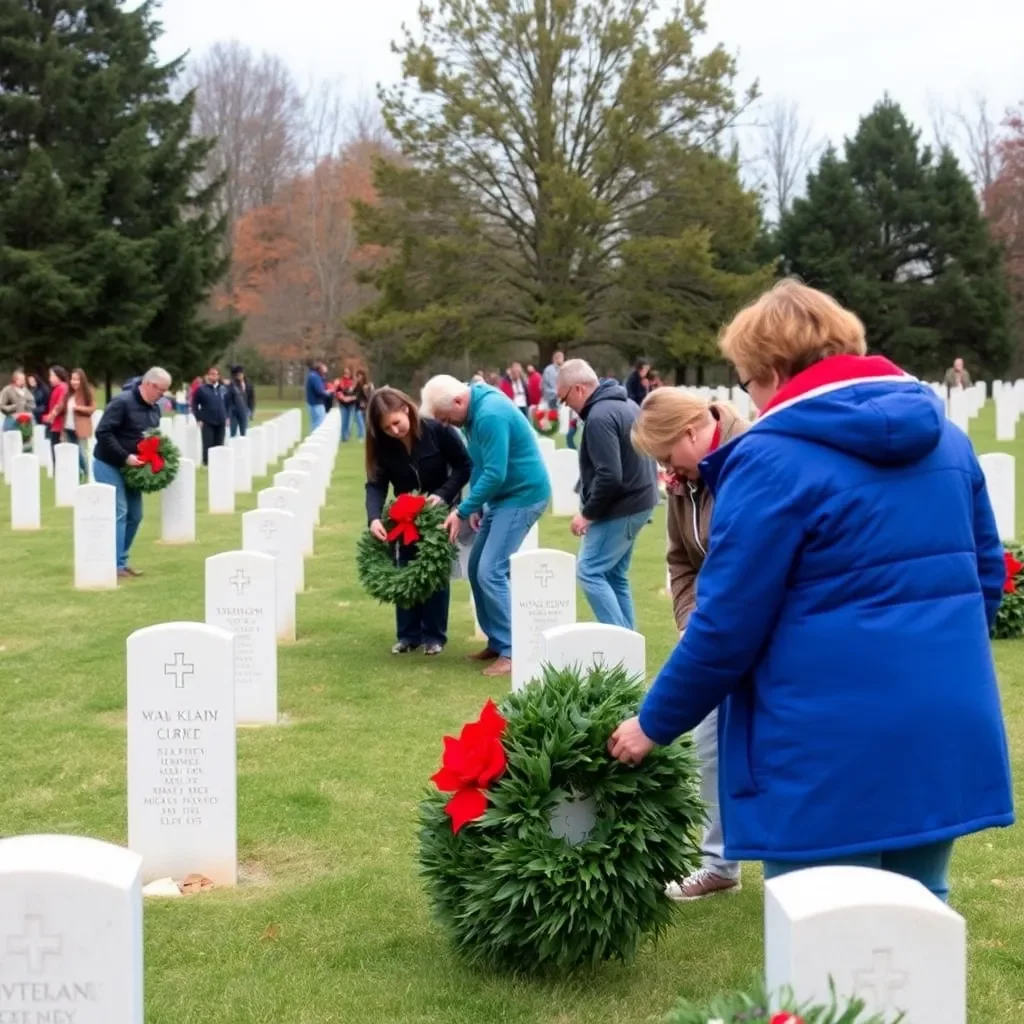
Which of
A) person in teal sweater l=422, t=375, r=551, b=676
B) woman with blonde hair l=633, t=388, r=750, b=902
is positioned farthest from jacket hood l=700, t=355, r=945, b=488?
person in teal sweater l=422, t=375, r=551, b=676

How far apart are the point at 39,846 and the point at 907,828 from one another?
2.04 meters

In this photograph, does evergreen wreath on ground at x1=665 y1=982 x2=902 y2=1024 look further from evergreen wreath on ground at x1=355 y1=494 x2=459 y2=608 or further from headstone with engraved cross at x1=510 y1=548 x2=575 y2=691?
evergreen wreath on ground at x1=355 y1=494 x2=459 y2=608

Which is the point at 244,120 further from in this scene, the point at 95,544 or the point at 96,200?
the point at 95,544

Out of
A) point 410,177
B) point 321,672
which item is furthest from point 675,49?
point 321,672

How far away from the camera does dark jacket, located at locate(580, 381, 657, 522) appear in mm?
8594

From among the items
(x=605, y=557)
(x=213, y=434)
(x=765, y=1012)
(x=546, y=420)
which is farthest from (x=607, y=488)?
(x=546, y=420)

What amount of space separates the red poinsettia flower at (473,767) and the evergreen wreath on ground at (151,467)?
1002cm

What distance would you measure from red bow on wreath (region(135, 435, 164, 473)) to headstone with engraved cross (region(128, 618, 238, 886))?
341 inches

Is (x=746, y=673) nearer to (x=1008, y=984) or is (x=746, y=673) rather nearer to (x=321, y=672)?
(x=1008, y=984)

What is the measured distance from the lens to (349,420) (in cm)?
3538

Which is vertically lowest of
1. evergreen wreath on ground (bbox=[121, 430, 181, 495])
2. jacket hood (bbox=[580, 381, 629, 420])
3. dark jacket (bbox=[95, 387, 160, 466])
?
evergreen wreath on ground (bbox=[121, 430, 181, 495])

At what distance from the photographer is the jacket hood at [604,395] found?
8.77 meters

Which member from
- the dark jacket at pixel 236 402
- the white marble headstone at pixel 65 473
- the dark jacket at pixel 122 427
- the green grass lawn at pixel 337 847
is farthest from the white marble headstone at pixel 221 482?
the dark jacket at pixel 236 402

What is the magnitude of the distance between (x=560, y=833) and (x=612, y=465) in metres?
4.19
